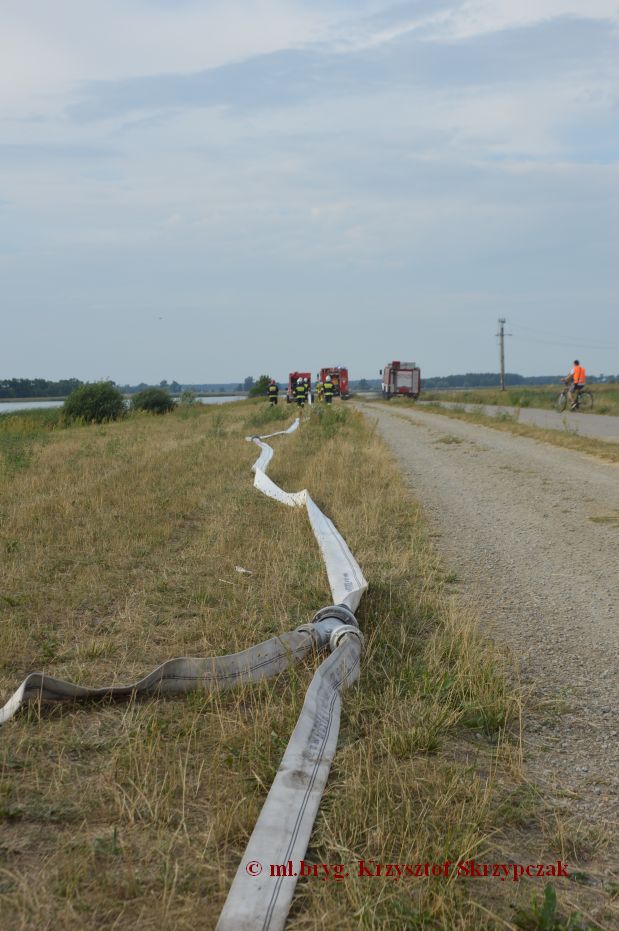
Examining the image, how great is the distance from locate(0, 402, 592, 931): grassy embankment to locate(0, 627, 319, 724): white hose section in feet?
0.23

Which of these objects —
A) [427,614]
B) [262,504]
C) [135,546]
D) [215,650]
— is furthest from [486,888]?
[262,504]

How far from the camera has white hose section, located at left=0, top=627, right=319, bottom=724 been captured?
3668 millimetres

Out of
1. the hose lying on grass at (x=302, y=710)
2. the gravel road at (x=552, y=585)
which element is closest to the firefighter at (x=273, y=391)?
the gravel road at (x=552, y=585)

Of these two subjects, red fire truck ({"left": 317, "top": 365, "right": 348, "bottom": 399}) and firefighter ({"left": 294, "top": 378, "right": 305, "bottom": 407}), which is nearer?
firefighter ({"left": 294, "top": 378, "right": 305, "bottom": 407})

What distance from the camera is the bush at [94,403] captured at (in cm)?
4047

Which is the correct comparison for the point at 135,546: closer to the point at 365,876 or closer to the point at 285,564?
the point at 285,564

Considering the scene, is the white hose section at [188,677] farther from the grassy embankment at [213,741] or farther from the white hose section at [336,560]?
the white hose section at [336,560]

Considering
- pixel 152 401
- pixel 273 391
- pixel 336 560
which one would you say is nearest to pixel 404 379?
pixel 152 401

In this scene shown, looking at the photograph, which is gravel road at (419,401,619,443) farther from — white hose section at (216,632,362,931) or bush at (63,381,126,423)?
bush at (63,381,126,423)

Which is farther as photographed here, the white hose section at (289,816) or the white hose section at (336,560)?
the white hose section at (336,560)

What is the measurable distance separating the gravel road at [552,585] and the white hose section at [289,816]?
2.85 ft

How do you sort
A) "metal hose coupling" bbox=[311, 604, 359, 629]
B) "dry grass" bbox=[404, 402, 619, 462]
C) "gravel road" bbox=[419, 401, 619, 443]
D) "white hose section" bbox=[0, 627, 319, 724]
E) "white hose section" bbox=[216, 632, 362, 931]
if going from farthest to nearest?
"gravel road" bbox=[419, 401, 619, 443], "dry grass" bbox=[404, 402, 619, 462], "metal hose coupling" bbox=[311, 604, 359, 629], "white hose section" bbox=[0, 627, 319, 724], "white hose section" bbox=[216, 632, 362, 931]

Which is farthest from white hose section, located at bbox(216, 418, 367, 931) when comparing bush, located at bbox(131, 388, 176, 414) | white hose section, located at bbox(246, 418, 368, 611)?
bush, located at bbox(131, 388, 176, 414)

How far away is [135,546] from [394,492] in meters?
4.09
